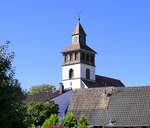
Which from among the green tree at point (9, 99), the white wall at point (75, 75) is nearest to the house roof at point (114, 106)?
the green tree at point (9, 99)

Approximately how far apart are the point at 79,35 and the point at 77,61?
20.6 feet

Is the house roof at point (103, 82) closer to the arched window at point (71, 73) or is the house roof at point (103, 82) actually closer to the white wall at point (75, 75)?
the white wall at point (75, 75)

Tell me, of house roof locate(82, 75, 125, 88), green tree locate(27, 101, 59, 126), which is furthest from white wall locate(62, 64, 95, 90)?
green tree locate(27, 101, 59, 126)

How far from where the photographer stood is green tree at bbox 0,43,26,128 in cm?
1922

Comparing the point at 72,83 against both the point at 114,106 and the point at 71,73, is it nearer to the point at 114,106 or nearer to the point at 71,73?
the point at 71,73

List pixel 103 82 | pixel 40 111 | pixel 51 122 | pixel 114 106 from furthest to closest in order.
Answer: pixel 103 82
pixel 114 106
pixel 40 111
pixel 51 122

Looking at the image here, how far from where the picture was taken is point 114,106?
5525 centimetres

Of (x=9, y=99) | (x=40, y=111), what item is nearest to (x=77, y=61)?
(x=40, y=111)

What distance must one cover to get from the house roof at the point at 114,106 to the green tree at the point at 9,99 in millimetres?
32214

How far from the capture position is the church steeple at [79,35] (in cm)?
12294

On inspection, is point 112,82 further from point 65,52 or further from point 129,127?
point 129,127

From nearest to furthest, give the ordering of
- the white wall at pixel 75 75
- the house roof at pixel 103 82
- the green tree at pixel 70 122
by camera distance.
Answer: the green tree at pixel 70 122 < the house roof at pixel 103 82 < the white wall at pixel 75 75

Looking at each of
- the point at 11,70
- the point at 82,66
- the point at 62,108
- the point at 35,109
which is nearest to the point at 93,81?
the point at 82,66

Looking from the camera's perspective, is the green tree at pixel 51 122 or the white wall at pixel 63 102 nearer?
the green tree at pixel 51 122
